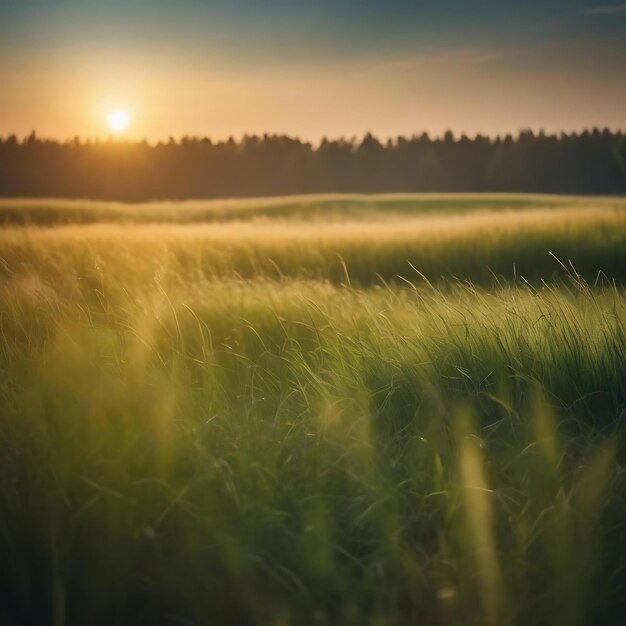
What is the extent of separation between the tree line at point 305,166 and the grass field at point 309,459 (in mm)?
1667

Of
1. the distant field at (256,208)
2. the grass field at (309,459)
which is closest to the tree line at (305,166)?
the distant field at (256,208)

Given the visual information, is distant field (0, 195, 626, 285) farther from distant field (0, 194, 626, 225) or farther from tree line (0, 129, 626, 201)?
tree line (0, 129, 626, 201)

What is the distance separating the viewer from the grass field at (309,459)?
153cm

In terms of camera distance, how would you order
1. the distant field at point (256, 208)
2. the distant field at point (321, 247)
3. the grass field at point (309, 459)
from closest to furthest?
the grass field at point (309, 459) → the distant field at point (321, 247) → the distant field at point (256, 208)

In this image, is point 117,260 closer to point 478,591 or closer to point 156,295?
point 156,295

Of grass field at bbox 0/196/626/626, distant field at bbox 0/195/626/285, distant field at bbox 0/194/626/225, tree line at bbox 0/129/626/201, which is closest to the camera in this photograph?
grass field at bbox 0/196/626/626

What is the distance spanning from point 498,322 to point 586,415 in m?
0.54

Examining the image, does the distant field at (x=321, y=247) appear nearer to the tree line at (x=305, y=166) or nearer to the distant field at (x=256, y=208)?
the distant field at (x=256, y=208)

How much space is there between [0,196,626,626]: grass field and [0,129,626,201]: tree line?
1667 mm

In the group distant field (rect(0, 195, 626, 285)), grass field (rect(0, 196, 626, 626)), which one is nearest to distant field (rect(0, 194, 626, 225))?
distant field (rect(0, 195, 626, 285))

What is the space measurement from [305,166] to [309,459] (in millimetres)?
13596

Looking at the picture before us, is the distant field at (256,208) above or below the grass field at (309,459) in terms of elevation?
above

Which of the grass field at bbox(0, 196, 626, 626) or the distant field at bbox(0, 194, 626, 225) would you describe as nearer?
the grass field at bbox(0, 196, 626, 626)

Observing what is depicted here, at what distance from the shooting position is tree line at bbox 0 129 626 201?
18.7ft
